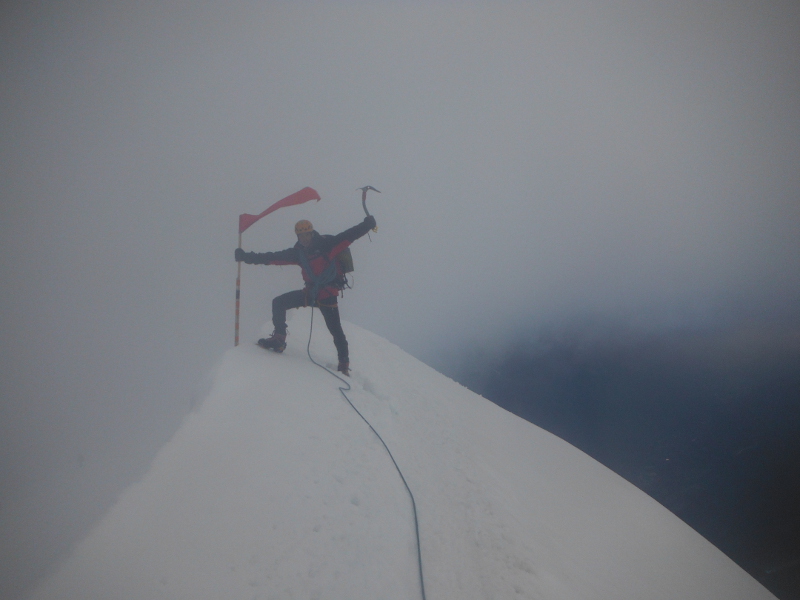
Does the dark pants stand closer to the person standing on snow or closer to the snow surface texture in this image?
the person standing on snow

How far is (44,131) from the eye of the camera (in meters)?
183

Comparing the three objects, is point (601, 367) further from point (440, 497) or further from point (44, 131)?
point (44, 131)

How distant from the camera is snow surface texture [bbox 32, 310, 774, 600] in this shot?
2.13 m

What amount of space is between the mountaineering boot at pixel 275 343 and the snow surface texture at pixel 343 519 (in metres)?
0.17

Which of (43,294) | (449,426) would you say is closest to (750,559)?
(449,426)

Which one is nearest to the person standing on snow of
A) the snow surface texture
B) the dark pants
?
the dark pants

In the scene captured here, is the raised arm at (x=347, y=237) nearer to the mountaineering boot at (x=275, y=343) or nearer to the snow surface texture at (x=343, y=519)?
the mountaineering boot at (x=275, y=343)

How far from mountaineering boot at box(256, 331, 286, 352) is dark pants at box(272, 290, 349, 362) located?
9 cm

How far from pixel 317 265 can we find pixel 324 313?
0.83 m

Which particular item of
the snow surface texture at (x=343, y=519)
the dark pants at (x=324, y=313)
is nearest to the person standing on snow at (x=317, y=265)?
the dark pants at (x=324, y=313)

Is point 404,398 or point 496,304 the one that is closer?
point 404,398

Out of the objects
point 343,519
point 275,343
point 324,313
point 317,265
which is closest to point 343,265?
point 317,265

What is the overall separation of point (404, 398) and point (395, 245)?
17950cm

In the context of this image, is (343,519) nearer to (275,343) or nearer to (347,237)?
(275,343)
